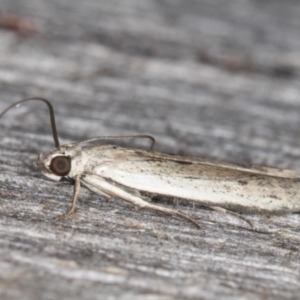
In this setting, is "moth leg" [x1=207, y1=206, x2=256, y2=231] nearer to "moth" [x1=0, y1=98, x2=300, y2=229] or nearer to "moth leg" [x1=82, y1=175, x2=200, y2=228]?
"moth" [x1=0, y1=98, x2=300, y2=229]

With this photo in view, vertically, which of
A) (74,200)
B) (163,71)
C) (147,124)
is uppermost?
(163,71)

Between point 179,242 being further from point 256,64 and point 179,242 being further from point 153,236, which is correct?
point 256,64

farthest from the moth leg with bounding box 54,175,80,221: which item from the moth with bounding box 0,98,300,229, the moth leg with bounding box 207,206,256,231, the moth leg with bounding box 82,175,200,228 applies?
the moth leg with bounding box 207,206,256,231

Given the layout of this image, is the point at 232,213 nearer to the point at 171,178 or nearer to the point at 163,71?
the point at 171,178

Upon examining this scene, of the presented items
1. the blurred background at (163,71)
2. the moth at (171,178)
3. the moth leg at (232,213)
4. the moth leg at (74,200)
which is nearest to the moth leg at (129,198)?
the moth at (171,178)

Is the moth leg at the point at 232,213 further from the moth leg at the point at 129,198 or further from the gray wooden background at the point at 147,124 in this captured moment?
the moth leg at the point at 129,198

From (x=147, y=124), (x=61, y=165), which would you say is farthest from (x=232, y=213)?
(x=147, y=124)
